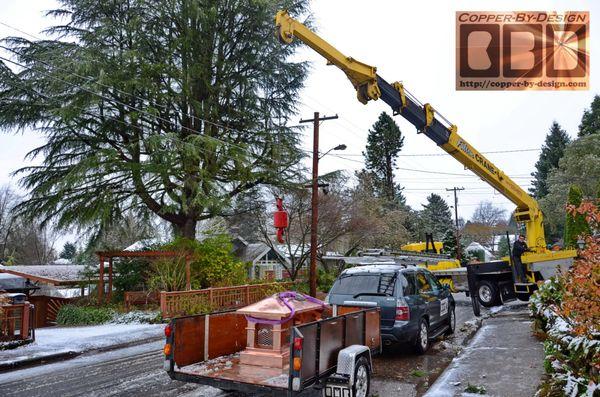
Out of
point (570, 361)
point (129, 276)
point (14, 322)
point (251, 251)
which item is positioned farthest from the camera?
point (251, 251)

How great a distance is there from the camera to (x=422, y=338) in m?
9.26

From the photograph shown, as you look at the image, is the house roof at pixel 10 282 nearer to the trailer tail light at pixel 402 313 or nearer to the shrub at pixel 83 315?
the shrub at pixel 83 315

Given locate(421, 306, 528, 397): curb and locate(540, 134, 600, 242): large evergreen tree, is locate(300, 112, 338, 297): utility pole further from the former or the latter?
locate(540, 134, 600, 242): large evergreen tree

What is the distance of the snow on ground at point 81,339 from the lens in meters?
10.6

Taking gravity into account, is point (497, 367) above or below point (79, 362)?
above

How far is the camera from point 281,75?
76.2 ft

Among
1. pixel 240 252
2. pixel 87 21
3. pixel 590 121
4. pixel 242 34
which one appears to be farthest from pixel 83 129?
pixel 590 121

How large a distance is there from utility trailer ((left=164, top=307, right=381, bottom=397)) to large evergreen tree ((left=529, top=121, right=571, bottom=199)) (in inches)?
2019

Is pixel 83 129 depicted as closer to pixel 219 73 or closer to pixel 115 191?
pixel 115 191

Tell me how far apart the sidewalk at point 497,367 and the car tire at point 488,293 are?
239 inches

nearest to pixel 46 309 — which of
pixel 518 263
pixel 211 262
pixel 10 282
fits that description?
pixel 10 282

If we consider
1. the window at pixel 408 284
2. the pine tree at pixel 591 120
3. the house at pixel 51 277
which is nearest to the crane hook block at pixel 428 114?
the window at pixel 408 284

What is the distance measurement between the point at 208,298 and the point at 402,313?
10385mm

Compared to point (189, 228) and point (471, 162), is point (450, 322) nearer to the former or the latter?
point (471, 162)
